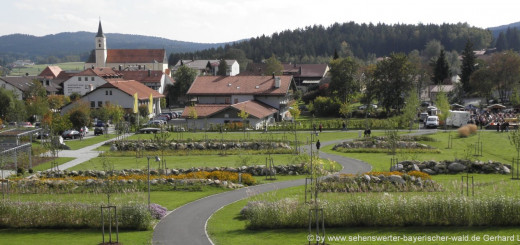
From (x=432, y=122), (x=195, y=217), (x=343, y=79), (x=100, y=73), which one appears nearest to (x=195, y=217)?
(x=195, y=217)

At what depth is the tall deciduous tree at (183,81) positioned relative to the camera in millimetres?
99625

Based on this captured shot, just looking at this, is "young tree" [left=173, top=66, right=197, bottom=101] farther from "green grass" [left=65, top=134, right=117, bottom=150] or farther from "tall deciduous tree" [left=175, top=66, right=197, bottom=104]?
"green grass" [left=65, top=134, right=117, bottom=150]

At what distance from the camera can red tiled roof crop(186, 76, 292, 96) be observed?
237 feet

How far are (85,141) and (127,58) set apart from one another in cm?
8522

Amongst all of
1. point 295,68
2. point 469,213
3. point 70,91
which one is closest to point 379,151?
point 469,213

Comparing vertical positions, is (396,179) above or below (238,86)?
below

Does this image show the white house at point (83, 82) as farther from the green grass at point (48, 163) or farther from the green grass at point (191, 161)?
the green grass at point (191, 161)

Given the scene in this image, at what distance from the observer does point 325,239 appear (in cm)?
1912

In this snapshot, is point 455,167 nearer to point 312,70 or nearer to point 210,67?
point 312,70

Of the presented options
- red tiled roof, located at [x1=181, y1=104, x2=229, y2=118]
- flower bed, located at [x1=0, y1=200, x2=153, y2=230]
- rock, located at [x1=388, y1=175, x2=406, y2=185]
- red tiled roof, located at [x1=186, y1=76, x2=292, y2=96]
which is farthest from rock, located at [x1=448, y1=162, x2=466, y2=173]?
red tiled roof, located at [x1=186, y1=76, x2=292, y2=96]

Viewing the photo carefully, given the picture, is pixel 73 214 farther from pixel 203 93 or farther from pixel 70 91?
pixel 70 91

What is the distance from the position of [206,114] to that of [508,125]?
105ft

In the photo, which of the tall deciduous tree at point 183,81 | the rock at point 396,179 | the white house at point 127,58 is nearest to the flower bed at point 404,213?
the rock at point 396,179

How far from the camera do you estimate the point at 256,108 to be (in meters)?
65.7
